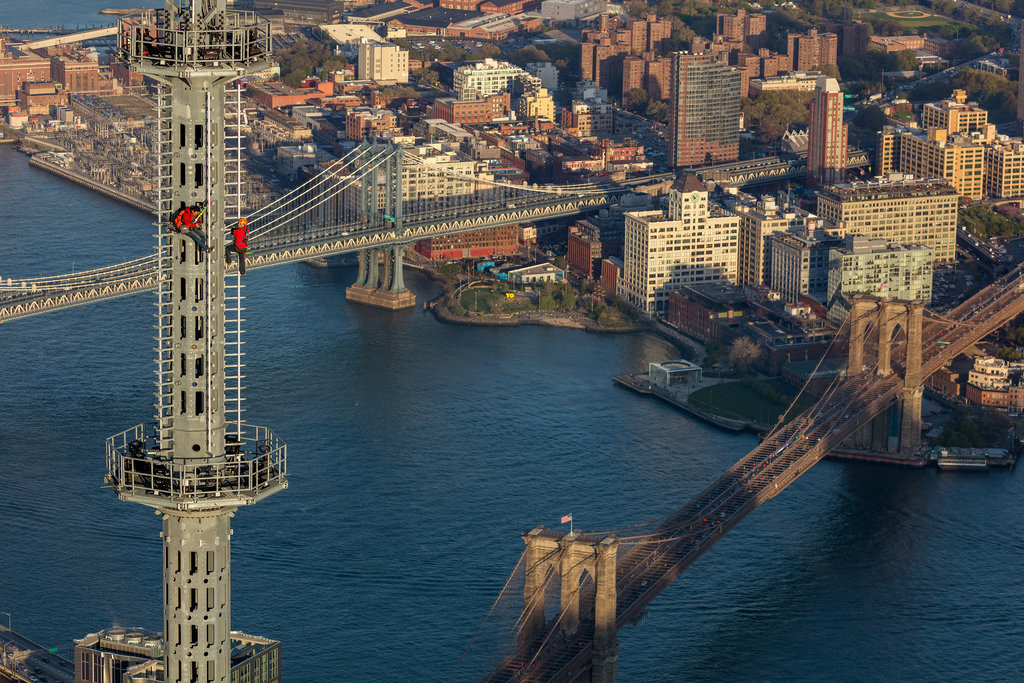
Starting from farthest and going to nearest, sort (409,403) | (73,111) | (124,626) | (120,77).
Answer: (120,77), (73,111), (409,403), (124,626)

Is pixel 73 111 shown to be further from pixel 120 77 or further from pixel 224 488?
pixel 224 488

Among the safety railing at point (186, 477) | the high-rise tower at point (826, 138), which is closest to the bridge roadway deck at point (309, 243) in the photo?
the high-rise tower at point (826, 138)

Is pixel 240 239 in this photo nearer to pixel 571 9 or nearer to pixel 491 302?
pixel 491 302

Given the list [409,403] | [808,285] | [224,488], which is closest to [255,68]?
[224,488]

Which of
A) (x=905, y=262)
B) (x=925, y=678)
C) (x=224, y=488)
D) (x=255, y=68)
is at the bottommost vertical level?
(x=925, y=678)

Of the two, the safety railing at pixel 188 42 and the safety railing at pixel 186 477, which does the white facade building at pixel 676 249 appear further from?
the safety railing at pixel 188 42

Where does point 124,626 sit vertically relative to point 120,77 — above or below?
below

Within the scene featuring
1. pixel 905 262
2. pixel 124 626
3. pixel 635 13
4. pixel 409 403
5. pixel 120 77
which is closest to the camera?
pixel 124 626

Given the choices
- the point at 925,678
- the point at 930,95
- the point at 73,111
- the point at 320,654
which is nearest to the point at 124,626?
the point at 320,654

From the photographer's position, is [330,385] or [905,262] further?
[905,262]
